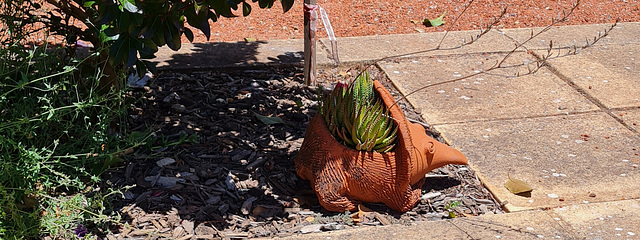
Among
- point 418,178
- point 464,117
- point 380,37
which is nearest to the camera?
point 418,178

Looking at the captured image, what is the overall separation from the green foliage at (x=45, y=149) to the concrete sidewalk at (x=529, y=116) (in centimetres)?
106

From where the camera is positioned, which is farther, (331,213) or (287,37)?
(287,37)

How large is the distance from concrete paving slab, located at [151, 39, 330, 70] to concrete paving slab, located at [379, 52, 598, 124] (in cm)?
67

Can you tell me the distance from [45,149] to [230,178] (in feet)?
3.08

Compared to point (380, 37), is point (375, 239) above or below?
below

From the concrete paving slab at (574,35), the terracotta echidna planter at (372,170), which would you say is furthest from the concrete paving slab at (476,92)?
the terracotta echidna planter at (372,170)

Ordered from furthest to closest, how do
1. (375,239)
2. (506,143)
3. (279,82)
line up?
(279,82)
(506,143)
(375,239)

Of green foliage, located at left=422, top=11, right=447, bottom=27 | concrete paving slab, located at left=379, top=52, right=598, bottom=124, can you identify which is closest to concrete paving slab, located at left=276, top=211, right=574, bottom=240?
concrete paving slab, located at left=379, top=52, right=598, bottom=124

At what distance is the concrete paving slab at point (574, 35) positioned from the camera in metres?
5.64

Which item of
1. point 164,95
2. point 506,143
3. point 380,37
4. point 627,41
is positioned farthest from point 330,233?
point 627,41

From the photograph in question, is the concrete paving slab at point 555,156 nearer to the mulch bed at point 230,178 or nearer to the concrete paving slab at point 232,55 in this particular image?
the mulch bed at point 230,178

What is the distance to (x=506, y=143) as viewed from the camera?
4105mm

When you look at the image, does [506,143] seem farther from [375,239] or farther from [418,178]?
[375,239]

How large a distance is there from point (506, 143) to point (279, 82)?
1.57m
